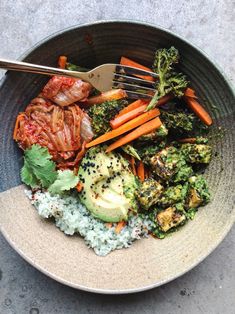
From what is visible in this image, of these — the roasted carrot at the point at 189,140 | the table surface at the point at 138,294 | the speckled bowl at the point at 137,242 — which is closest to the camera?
the speckled bowl at the point at 137,242

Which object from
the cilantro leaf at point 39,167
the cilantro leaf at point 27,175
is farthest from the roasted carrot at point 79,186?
the cilantro leaf at point 27,175

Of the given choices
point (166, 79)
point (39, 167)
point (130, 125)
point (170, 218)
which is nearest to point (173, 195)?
point (170, 218)

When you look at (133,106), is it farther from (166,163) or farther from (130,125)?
(166,163)

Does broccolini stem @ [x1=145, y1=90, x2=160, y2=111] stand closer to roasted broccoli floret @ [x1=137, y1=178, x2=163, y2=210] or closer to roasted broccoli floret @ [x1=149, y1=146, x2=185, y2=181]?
roasted broccoli floret @ [x1=149, y1=146, x2=185, y2=181]

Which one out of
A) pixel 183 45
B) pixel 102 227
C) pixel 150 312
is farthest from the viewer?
pixel 150 312

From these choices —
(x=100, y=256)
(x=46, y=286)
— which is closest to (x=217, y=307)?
(x=100, y=256)

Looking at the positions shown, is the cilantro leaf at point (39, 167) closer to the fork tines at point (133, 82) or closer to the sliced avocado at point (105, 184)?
the sliced avocado at point (105, 184)

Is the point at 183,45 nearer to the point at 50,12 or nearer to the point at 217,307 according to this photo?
the point at 50,12
